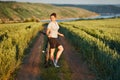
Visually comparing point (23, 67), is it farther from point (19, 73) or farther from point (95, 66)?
point (95, 66)

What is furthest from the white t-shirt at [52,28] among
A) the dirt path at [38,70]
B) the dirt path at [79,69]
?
the dirt path at [79,69]

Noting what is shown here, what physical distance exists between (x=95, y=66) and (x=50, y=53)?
215 centimetres

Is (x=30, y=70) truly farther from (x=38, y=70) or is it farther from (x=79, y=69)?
(x=79, y=69)

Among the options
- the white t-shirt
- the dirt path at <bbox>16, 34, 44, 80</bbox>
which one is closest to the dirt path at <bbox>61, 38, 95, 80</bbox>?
the dirt path at <bbox>16, 34, 44, 80</bbox>

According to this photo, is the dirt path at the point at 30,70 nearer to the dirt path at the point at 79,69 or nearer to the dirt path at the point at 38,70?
the dirt path at the point at 38,70

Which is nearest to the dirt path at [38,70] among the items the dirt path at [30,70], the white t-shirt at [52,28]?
the dirt path at [30,70]

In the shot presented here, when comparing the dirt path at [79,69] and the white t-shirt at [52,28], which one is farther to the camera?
the white t-shirt at [52,28]

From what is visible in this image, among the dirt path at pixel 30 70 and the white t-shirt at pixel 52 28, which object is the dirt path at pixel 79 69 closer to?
the dirt path at pixel 30 70

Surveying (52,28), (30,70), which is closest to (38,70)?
(30,70)

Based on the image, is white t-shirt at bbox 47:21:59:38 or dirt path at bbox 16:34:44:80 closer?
dirt path at bbox 16:34:44:80

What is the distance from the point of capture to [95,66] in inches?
573

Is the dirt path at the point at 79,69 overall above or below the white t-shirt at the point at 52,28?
below

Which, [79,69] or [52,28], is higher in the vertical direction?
[52,28]

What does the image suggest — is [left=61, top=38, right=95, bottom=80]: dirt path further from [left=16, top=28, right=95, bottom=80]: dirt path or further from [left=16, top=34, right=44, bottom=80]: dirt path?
[left=16, top=34, right=44, bottom=80]: dirt path
